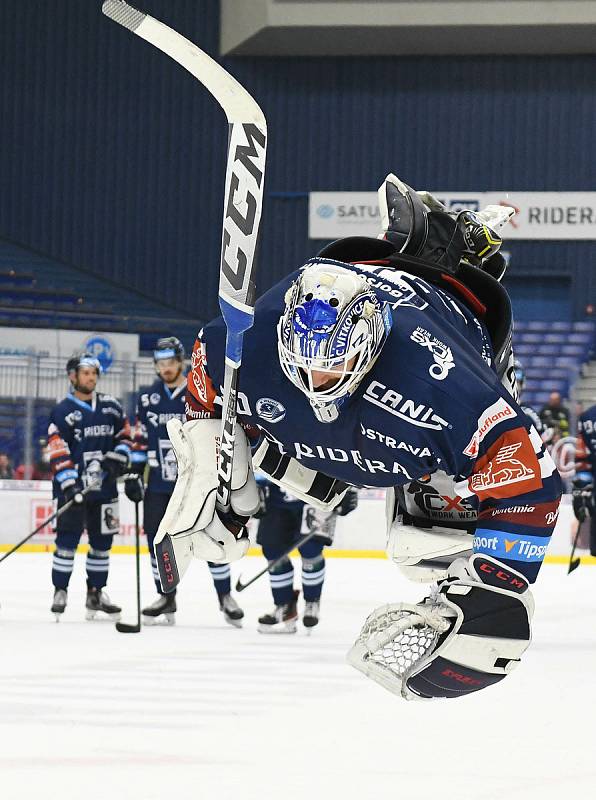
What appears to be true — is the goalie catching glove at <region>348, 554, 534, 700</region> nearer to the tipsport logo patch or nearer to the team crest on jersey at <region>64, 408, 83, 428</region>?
the tipsport logo patch

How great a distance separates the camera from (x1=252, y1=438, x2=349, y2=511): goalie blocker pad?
2158 millimetres

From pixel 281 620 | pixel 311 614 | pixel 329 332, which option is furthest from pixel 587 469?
pixel 329 332

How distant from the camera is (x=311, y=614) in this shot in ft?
22.4

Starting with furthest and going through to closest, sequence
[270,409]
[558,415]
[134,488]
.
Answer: [558,415]
[134,488]
[270,409]

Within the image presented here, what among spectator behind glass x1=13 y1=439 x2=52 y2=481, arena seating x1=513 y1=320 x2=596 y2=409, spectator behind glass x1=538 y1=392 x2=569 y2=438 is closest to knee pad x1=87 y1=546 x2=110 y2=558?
spectator behind glass x1=13 y1=439 x2=52 y2=481

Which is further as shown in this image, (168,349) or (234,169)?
(168,349)

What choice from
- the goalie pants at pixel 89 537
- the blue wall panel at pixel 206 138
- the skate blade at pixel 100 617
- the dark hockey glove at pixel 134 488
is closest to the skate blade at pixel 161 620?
the skate blade at pixel 100 617

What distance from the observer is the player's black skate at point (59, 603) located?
23.0 ft

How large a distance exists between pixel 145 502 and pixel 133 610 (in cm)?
69

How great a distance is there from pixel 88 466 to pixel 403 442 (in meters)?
5.58

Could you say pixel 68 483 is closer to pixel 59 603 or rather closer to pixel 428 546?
pixel 59 603

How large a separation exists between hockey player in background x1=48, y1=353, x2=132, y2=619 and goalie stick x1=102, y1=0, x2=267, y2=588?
5486 millimetres

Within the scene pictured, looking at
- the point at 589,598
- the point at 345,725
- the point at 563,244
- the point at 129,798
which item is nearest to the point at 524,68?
the point at 563,244

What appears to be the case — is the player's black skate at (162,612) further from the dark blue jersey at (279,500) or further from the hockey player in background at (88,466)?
the dark blue jersey at (279,500)
